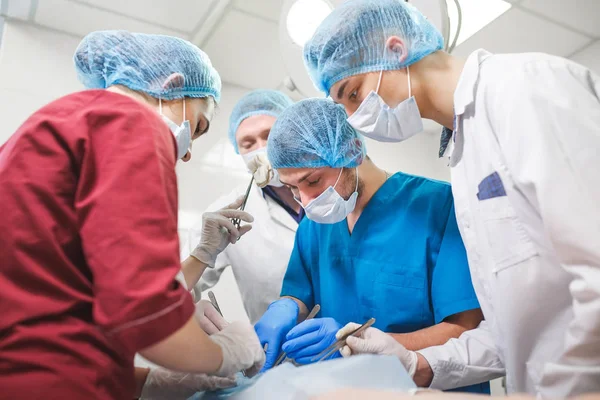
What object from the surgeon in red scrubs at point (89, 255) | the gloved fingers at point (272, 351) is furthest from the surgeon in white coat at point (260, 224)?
the surgeon in red scrubs at point (89, 255)

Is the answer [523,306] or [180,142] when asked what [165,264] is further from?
[523,306]

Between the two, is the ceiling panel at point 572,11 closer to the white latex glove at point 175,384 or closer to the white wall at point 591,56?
the white wall at point 591,56

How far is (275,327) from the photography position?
1424 mm

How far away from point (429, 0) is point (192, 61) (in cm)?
89

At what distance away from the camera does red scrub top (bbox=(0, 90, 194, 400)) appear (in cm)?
62

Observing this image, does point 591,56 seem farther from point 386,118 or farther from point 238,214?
point 238,214

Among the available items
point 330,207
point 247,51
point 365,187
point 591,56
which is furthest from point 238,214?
point 591,56

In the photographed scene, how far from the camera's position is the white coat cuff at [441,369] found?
1194 mm

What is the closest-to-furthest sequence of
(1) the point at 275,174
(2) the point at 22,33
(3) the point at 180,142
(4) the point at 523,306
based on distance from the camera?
(4) the point at 523,306
(3) the point at 180,142
(1) the point at 275,174
(2) the point at 22,33

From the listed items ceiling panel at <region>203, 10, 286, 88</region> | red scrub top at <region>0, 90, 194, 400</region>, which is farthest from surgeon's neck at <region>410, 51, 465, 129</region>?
Result: ceiling panel at <region>203, 10, 286, 88</region>

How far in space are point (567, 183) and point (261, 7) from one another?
212cm

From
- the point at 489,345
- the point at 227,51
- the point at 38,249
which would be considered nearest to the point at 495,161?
the point at 489,345

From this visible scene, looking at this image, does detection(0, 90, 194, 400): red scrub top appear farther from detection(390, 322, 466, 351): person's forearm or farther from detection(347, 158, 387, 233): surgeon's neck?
detection(347, 158, 387, 233): surgeon's neck

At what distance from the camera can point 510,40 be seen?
300cm
